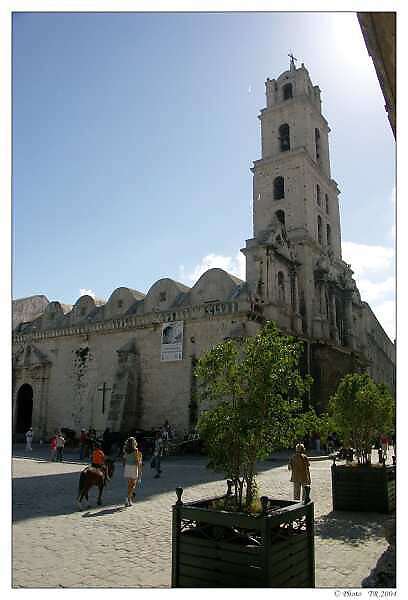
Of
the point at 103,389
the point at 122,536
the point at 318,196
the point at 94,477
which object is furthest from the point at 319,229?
the point at 122,536

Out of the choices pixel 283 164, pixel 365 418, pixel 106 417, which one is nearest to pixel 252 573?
pixel 365 418

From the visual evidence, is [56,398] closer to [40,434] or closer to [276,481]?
[40,434]

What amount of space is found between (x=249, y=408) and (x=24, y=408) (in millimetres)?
33400

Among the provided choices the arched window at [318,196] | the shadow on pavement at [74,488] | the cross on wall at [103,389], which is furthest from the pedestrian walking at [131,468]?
the arched window at [318,196]

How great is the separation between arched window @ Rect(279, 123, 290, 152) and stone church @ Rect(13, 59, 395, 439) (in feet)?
0.30

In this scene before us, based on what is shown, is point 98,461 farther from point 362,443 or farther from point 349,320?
point 349,320

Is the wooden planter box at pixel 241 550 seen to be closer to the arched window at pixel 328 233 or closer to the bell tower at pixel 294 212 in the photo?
the bell tower at pixel 294 212

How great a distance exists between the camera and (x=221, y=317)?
85.4 ft

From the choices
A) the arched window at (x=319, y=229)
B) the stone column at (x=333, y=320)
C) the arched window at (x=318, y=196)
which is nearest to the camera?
the stone column at (x=333, y=320)

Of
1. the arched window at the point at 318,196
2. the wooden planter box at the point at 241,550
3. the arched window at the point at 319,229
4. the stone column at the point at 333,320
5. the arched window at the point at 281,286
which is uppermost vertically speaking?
the arched window at the point at 318,196

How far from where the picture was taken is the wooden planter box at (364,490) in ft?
34.6

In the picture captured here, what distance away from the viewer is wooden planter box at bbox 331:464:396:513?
1053 cm

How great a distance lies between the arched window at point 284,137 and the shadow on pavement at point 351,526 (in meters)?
31.3

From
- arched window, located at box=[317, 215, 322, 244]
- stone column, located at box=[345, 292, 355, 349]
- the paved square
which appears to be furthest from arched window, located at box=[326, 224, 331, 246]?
the paved square
